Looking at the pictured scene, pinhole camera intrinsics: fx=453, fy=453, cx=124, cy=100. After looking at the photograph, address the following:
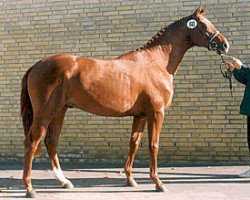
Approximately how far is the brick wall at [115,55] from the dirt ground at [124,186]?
480mm

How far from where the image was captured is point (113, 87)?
5.86m

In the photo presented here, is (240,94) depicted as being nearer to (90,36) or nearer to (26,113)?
(90,36)

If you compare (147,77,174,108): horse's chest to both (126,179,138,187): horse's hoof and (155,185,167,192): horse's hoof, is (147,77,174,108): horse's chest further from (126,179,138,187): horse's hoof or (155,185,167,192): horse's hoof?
(126,179,138,187): horse's hoof

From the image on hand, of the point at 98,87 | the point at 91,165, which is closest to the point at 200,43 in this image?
the point at 98,87

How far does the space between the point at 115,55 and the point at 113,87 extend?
9.25 feet

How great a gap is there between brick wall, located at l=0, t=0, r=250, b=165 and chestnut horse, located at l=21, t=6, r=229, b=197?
1973mm

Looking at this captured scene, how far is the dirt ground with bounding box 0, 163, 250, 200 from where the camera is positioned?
221 inches

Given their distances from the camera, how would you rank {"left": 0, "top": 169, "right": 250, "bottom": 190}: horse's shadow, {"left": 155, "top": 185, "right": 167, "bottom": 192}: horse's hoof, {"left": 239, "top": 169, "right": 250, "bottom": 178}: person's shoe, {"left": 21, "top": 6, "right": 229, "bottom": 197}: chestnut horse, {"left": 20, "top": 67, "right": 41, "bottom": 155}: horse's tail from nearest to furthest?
1. {"left": 21, "top": 6, "right": 229, "bottom": 197}: chestnut horse
2. {"left": 155, "top": 185, "right": 167, "bottom": 192}: horse's hoof
3. {"left": 20, "top": 67, "right": 41, "bottom": 155}: horse's tail
4. {"left": 0, "top": 169, "right": 250, "bottom": 190}: horse's shadow
5. {"left": 239, "top": 169, "right": 250, "bottom": 178}: person's shoe

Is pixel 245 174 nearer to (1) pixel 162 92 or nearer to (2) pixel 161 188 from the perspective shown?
(2) pixel 161 188

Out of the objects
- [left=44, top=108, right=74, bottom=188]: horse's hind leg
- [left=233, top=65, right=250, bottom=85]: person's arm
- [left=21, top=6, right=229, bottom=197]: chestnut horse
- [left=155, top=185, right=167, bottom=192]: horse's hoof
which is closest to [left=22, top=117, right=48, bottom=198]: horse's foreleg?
[left=21, top=6, right=229, bottom=197]: chestnut horse

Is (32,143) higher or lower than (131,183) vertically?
higher

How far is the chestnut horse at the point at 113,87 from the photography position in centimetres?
570

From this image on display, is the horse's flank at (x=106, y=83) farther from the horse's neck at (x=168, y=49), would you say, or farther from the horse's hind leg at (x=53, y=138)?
the horse's hind leg at (x=53, y=138)

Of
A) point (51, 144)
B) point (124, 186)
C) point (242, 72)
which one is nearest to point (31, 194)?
point (51, 144)
